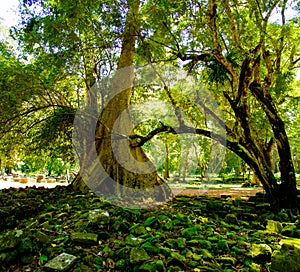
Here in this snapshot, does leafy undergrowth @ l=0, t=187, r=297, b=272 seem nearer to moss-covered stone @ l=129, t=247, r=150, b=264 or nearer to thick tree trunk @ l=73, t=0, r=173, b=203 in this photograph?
moss-covered stone @ l=129, t=247, r=150, b=264

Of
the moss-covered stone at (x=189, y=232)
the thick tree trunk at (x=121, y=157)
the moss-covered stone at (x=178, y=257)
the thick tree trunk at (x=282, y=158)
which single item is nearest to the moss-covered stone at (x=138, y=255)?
the moss-covered stone at (x=178, y=257)

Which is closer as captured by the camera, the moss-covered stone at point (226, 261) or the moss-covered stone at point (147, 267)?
the moss-covered stone at point (147, 267)

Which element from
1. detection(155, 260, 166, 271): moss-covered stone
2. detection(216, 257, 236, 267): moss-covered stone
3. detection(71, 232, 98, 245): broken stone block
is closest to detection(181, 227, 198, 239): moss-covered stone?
detection(216, 257, 236, 267): moss-covered stone

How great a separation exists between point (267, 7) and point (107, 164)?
524cm

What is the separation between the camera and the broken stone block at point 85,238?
4012 mm

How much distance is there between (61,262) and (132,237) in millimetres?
1126

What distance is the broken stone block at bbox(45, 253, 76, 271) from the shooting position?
3.36 meters

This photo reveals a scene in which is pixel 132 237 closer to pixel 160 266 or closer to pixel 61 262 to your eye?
pixel 160 266

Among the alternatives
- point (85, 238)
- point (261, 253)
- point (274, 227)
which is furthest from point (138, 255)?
point (274, 227)

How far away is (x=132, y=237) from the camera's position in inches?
167

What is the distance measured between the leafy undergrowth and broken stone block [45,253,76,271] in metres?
0.07

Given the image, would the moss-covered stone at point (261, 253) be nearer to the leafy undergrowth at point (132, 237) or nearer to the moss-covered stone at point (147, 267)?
the leafy undergrowth at point (132, 237)

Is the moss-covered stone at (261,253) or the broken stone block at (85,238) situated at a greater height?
the broken stone block at (85,238)

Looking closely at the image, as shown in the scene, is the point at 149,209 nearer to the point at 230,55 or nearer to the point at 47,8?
the point at 230,55
